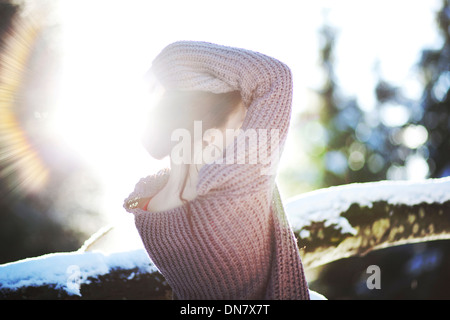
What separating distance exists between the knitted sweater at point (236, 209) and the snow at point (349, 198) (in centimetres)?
68

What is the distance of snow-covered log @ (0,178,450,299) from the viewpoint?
131cm

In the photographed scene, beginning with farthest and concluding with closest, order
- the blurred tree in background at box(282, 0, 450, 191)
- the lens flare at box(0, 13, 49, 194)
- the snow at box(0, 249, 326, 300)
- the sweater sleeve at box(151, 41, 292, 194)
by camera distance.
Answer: the blurred tree in background at box(282, 0, 450, 191), the lens flare at box(0, 13, 49, 194), the snow at box(0, 249, 326, 300), the sweater sleeve at box(151, 41, 292, 194)

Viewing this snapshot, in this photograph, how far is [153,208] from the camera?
1.28 metres

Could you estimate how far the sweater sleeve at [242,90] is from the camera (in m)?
0.99

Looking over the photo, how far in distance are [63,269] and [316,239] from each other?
1.29m

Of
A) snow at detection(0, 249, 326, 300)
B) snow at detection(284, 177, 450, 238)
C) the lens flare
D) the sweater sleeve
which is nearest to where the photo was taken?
the sweater sleeve

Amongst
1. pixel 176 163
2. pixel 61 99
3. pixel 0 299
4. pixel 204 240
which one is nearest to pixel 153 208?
pixel 176 163

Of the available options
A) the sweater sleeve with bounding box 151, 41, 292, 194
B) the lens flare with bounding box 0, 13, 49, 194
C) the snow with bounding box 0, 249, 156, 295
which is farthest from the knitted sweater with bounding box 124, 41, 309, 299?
the lens flare with bounding box 0, 13, 49, 194

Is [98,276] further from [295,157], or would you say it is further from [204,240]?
[295,157]

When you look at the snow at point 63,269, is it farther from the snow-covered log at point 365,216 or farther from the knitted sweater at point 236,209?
the snow-covered log at point 365,216

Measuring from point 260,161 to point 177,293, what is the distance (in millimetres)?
714

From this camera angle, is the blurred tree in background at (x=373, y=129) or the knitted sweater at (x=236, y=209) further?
the blurred tree in background at (x=373, y=129)

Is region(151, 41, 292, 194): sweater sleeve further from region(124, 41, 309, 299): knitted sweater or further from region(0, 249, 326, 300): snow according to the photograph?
region(0, 249, 326, 300): snow

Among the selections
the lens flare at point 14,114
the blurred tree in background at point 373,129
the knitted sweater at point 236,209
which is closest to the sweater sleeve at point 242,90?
the knitted sweater at point 236,209
